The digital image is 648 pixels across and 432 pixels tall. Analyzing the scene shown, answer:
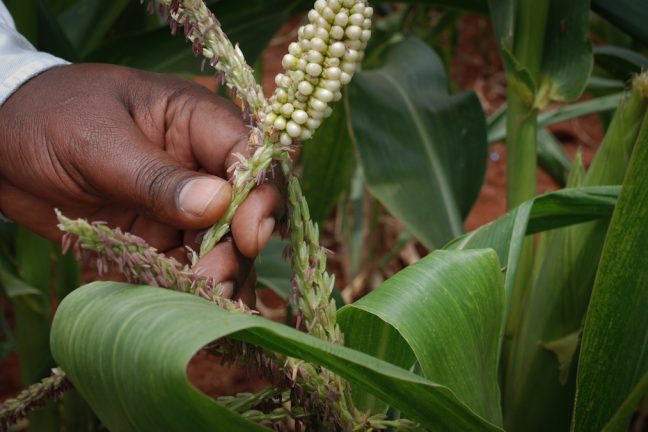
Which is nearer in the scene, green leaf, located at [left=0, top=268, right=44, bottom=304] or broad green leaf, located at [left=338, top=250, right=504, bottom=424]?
broad green leaf, located at [left=338, top=250, right=504, bottom=424]

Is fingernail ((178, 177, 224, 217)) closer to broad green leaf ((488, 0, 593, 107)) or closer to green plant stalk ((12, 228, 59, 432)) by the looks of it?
broad green leaf ((488, 0, 593, 107))

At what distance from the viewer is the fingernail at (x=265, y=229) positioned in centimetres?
59

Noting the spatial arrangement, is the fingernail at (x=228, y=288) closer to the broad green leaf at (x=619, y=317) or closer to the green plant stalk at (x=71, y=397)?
the broad green leaf at (x=619, y=317)

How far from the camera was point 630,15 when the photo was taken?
92 cm

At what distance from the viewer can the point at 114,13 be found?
45.9 inches

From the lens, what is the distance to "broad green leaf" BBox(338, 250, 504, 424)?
1.74 feet

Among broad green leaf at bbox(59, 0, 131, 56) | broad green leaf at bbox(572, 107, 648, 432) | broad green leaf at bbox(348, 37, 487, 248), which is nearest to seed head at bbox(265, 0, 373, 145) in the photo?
broad green leaf at bbox(572, 107, 648, 432)

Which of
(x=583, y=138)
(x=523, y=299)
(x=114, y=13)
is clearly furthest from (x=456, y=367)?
(x=583, y=138)

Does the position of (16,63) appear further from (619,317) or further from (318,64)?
(619,317)

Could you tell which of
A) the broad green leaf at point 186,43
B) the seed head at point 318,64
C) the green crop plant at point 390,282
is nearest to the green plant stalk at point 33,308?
the green crop plant at point 390,282

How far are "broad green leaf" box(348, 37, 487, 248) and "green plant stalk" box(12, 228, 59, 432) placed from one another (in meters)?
0.44

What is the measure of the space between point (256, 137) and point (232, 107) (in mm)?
170

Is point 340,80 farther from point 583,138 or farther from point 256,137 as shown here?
point 583,138

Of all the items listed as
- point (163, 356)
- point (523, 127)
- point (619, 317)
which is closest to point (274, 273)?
point (523, 127)
